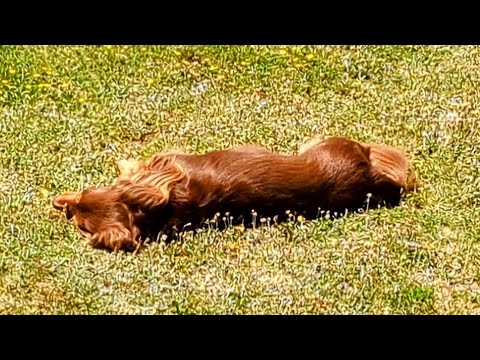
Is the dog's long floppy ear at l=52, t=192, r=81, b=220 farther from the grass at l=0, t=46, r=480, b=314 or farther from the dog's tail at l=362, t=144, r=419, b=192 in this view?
the dog's tail at l=362, t=144, r=419, b=192

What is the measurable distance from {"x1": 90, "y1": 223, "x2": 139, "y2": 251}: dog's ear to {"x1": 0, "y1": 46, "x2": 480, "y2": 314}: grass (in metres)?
0.07

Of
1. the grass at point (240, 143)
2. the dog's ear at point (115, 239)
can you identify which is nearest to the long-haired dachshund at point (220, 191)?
the dog's ear at point (115, 239)

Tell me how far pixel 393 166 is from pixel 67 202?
7.31 feet

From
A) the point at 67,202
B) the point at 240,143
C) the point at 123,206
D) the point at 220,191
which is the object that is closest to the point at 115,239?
the point at 123,206

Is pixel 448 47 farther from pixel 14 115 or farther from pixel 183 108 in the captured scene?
pixel 14 115

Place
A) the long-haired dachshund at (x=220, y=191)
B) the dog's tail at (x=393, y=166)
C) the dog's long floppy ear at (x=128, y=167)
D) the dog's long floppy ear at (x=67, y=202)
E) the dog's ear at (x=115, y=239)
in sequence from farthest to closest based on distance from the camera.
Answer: the dog's tail at (x=393, y=166) < the dog's long floppy ear at (x=128, y=167) < the dog's long floppy ear at (x=67, y=202) < the long-haired dachshund at (x=220, y=191) < the dog's ear at (x=115, y=239)

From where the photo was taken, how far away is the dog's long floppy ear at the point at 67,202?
714cm

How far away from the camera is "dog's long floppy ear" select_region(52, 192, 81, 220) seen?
7137 mm

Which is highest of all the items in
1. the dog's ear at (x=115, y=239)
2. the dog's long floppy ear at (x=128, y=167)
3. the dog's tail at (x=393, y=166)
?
the dog's tail at (x=393, y=166)

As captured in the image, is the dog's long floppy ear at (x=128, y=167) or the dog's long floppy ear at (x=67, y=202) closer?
the dog's long floppy ear at (x=67, y=202)

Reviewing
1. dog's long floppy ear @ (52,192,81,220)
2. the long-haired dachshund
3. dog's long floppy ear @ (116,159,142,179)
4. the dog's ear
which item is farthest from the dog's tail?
dog's long floppy ear @ (52,192,81,220)

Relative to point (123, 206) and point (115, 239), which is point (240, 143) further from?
point (115, 239)

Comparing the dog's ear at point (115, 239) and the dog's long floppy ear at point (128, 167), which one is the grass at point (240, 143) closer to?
the dog's ear at point (115, 239)

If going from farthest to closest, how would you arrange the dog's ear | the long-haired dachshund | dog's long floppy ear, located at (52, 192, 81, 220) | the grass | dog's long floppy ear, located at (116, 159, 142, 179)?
1. dog's long floppy ear, located at (116, 159, 142, 179)
2. dog's long floppy ear, located at (52, 192, 81, 220)
3. the long-haired dachshund
4. the dog's ear
5. the grass
